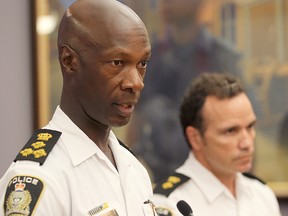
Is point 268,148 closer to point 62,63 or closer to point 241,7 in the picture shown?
point 241,7

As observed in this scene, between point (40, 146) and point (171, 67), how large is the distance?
4.59 feet

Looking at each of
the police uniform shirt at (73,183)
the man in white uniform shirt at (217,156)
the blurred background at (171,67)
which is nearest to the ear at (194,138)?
the man in white uniform shirt at (217,156)

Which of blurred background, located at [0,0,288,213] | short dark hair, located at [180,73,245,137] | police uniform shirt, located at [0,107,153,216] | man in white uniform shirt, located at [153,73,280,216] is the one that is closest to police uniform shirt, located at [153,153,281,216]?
man in white uniform shirt, located at [153,73,280,216]

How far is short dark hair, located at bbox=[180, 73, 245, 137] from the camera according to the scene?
6.16 ft

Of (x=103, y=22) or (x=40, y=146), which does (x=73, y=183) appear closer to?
(x=40, y=146)

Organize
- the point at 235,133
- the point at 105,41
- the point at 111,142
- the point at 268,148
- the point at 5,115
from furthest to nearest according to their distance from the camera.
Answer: the point at 268,148 → the point at 5,115 → the point at 235,133 → the point at 111,142 → the point at 105,41

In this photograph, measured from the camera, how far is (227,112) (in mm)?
1841

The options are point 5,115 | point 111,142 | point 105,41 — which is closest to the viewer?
point 105,41

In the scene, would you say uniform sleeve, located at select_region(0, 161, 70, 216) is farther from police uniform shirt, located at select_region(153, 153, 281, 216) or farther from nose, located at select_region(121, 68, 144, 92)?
police uniform shirt, located at select_region(153, 153, 281, 216)

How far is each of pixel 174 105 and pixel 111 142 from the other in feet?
4.15

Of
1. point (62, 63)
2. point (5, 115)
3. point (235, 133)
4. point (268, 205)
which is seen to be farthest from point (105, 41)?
point (5, 115)

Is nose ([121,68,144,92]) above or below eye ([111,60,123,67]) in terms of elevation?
below

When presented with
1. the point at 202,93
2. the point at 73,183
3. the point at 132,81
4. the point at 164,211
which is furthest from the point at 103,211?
the point at 202,93

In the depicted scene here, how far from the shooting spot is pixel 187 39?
7.83 ft
